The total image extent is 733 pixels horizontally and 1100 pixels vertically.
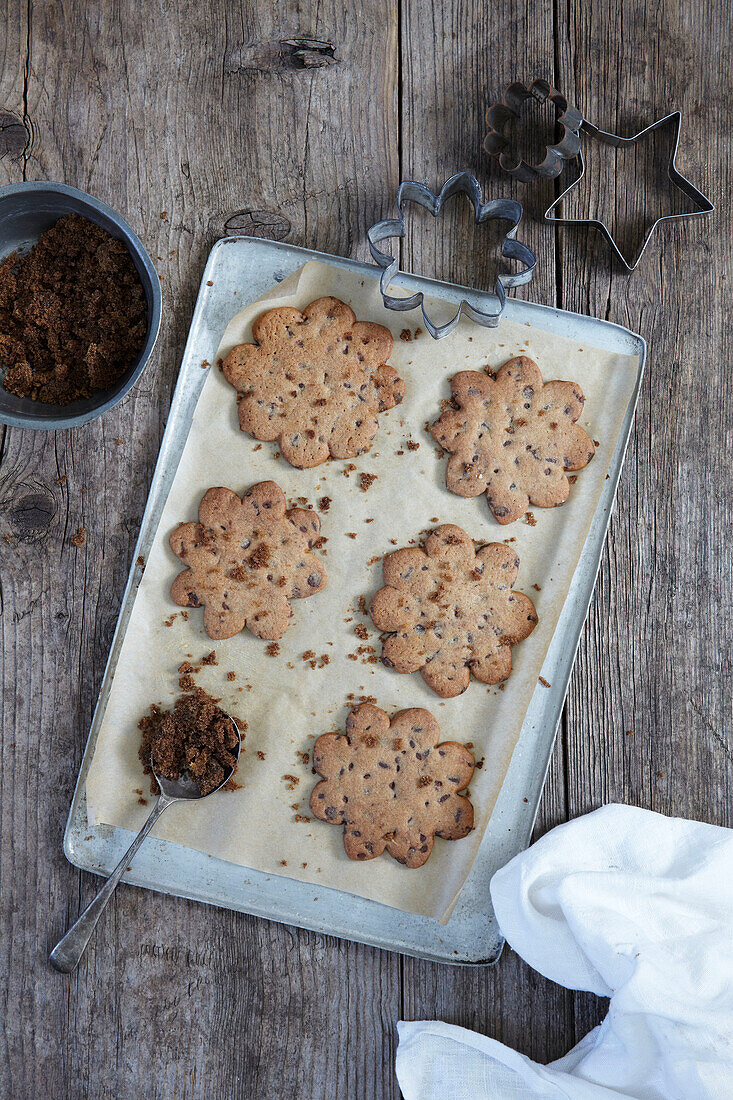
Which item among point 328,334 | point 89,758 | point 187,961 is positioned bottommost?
point 187,961

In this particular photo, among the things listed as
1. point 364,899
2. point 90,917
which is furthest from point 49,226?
point 364,899

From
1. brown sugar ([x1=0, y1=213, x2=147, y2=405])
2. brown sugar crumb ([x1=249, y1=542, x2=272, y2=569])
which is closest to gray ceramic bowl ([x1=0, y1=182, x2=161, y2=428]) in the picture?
brown sugar ([x1=0, y1=213, x2=147, y2=405])

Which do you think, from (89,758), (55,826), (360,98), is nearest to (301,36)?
(360,98)

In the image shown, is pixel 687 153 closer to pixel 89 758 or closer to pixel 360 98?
pixel 360 98

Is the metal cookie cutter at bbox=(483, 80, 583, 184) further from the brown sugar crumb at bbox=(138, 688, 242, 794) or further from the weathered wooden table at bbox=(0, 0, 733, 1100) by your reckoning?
the brown sugar crumb at bbox=(138, 688, 242, 794)

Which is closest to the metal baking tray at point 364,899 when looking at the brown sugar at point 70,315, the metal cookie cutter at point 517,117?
the brown sugar at point 70,315

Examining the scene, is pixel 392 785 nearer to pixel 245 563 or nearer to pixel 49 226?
pixel 245 563
